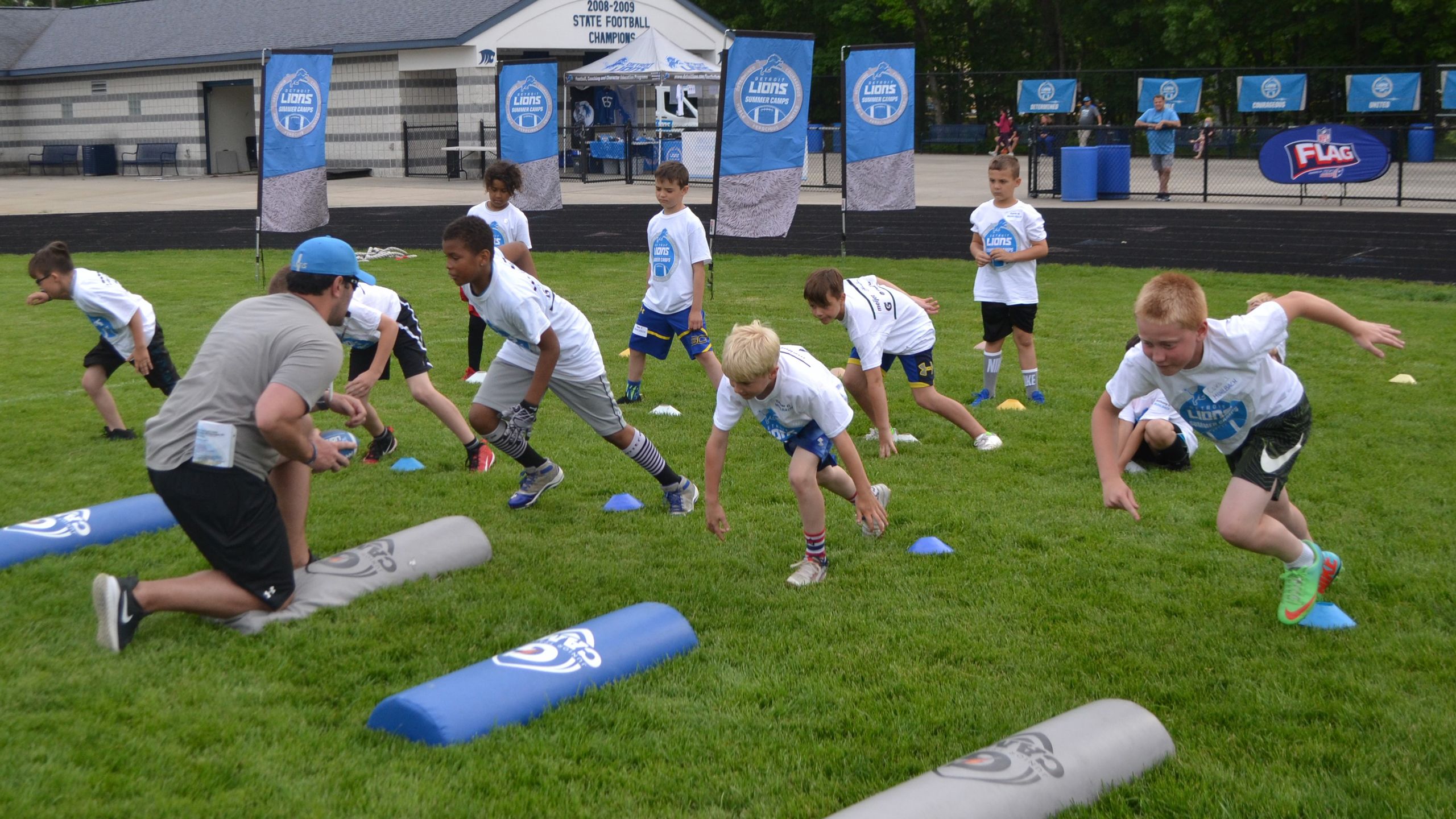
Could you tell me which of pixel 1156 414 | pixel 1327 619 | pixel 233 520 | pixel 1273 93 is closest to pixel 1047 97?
pixel 1273 93

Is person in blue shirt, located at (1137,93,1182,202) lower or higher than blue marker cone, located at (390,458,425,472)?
higher

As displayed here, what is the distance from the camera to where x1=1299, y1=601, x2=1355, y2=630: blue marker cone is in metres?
4.88

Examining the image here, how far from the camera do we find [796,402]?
5.33 metres

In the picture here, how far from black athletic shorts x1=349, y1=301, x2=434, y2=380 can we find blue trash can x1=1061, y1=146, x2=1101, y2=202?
18.5 m

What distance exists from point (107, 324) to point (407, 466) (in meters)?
2.12

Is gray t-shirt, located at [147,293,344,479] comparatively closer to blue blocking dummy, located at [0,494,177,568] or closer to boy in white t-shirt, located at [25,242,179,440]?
blue blocking dummy, located at [0,494,177,568]

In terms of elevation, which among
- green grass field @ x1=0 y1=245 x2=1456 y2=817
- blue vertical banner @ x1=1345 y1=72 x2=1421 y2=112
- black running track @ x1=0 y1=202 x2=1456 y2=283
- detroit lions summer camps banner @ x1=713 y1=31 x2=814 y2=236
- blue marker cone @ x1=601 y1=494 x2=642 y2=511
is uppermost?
blue vertical banner @ x1=1345 y1=72 x2=1421 y2=112

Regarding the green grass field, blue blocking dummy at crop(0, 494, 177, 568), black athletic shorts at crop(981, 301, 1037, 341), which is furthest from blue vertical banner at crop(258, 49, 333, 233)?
black athletic shorts at crop(981, 301, 1037, 341)

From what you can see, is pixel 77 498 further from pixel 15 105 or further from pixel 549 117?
pixel 15 105

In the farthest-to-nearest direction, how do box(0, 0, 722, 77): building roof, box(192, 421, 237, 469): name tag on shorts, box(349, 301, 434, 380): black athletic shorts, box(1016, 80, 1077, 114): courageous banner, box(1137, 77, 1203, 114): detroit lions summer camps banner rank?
box(1016, 80, 1077, 114): courageous banner < box(0, 0, 722, 77): building roof < box(1137, 77, 1203, 114): detroit lions summer camps banner < box(349, 301, 434, 380): black athletic shorts < box(192, 421, 237, 469): name tag on shorts

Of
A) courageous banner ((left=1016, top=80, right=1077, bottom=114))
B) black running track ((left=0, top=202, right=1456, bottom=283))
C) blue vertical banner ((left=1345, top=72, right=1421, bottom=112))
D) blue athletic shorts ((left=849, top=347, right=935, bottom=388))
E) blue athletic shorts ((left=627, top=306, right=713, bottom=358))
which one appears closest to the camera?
blue athletic shorts ((left=849, top=347, right=935, bottom=388))

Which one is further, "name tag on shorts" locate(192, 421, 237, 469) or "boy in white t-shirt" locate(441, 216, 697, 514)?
"boy in white t-shirt" locate(441, 216, 697, 514)

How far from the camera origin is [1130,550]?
582cm

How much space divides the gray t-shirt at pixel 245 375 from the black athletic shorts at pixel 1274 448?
3541 millimetres
